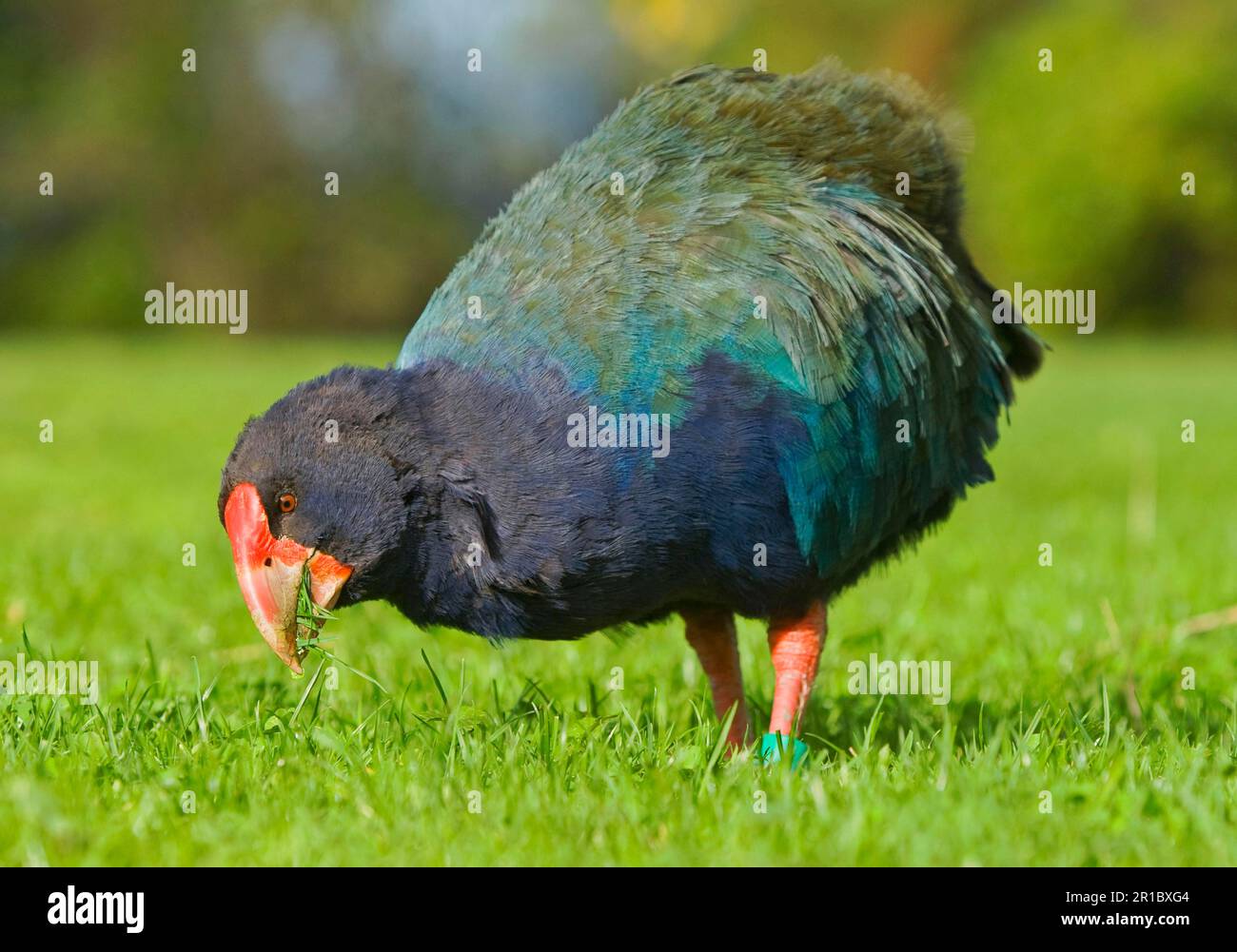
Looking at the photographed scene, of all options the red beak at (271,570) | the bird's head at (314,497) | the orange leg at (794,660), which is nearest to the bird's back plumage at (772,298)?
the orange leg at (794,660)

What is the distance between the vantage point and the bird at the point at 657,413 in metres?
3.06

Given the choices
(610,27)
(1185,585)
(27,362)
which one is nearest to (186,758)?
(1185,585)

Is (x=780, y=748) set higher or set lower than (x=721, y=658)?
lower

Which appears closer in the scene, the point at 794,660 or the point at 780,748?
the point at 780,748

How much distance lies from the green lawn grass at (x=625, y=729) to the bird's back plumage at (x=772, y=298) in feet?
1.87

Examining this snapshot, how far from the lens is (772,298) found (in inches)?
129

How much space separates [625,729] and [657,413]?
0.76 metres

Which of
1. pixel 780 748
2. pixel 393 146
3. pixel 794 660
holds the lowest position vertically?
pixel 780 748

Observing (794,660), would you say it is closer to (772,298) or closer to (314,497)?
(772,298)

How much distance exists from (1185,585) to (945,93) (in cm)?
221

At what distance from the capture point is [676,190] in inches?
136

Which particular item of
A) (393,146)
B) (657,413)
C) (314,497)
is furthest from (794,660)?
(393,146)

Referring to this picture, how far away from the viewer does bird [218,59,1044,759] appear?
10.0 ft
